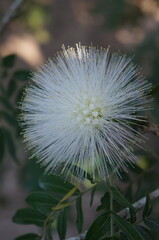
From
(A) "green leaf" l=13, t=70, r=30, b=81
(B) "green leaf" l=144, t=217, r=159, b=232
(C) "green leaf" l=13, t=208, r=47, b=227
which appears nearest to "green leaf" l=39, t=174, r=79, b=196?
(C) "green leaf" l=13, t=208, r=47, b=227

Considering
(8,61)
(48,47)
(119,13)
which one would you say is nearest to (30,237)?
(8,61)

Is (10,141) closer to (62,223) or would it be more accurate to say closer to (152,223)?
(62,223)

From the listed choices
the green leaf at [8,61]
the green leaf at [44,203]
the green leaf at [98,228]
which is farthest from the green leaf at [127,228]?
the green leaf at [8,61]

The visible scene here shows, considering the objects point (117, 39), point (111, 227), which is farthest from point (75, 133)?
point (117, 39)

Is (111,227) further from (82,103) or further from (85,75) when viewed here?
(85,75)

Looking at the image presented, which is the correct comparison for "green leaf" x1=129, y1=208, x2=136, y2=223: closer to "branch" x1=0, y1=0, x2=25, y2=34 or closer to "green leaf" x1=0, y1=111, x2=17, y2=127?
"green leaf" x1=0, y1=111, x2=17, y2=127

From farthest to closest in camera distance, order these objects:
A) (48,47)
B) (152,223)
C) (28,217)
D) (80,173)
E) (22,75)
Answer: (48,47)
(22,75)
(28,217)
(80,173)
(152,223)
